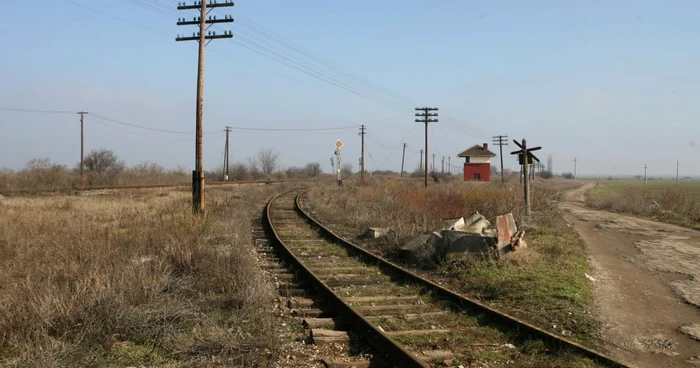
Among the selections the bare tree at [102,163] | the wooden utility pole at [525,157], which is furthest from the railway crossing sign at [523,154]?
the bare tree at [102,163]

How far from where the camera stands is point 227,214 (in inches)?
706

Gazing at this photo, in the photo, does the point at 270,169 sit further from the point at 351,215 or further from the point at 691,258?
the point at 691,258

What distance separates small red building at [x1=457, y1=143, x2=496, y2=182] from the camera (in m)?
68.5

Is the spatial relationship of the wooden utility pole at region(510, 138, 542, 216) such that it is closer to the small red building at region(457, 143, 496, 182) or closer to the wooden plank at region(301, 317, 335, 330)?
the wooden plank at region(301, 317, 335, 330)

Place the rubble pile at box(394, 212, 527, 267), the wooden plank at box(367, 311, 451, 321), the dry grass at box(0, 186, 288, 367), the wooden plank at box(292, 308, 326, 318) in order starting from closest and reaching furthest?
1. the dry grass at box(0, 186, 288, 367)
2. the wooden plank at box(367, 311, 451, 321)
3. the wooden plank at box(292, 308, 326, 318)
4. the rubble pile at box(394, 212, 527, 267)

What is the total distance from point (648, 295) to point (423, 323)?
450 cm

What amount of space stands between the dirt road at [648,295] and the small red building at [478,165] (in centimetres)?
5189

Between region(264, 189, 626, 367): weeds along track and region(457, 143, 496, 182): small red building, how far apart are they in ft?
198

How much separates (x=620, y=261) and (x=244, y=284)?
8.98 metres

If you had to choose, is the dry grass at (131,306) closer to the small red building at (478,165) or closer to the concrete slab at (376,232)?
the concrete slab at (376,232)

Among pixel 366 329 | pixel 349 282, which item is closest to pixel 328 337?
pixel 366 329

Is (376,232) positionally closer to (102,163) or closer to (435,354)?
(435,354)

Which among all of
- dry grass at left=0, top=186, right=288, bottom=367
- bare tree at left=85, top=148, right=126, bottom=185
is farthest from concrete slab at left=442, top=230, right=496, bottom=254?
bare tree at left=85, top=148, right=126, bottom=185

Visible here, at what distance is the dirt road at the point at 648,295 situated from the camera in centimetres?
570
